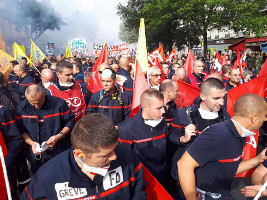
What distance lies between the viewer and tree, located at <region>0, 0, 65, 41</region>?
5294 cm

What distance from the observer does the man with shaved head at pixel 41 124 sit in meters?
3.55

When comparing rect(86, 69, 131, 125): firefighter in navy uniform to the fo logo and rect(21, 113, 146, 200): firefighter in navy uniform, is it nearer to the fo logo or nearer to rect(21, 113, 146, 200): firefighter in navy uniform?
the fo logo

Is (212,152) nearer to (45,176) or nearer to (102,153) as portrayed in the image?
(102,153)

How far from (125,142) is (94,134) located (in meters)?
1.37

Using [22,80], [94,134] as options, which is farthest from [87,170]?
[22,80]

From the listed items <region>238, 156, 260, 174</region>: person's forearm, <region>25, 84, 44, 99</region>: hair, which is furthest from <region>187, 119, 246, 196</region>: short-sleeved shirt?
<region>25, 84, 44, 99</region>: hair

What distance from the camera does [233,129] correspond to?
7.58 ft

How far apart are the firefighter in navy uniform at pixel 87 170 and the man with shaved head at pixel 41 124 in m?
1.79

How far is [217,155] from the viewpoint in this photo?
2.25 meters

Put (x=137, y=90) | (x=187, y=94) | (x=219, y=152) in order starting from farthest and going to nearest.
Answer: (x=187, y=94), (x=137, y=90), (x=219, y=152)

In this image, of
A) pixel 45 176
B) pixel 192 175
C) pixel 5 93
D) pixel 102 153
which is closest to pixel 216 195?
pixel 192 175

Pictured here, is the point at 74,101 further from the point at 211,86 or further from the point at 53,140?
the point at 211,86

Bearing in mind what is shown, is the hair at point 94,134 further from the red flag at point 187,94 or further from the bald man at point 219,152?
the red flag at point 187,94

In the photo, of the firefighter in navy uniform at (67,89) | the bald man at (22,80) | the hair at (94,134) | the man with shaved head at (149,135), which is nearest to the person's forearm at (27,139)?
the firefighter in navy uniform at (67,89)
